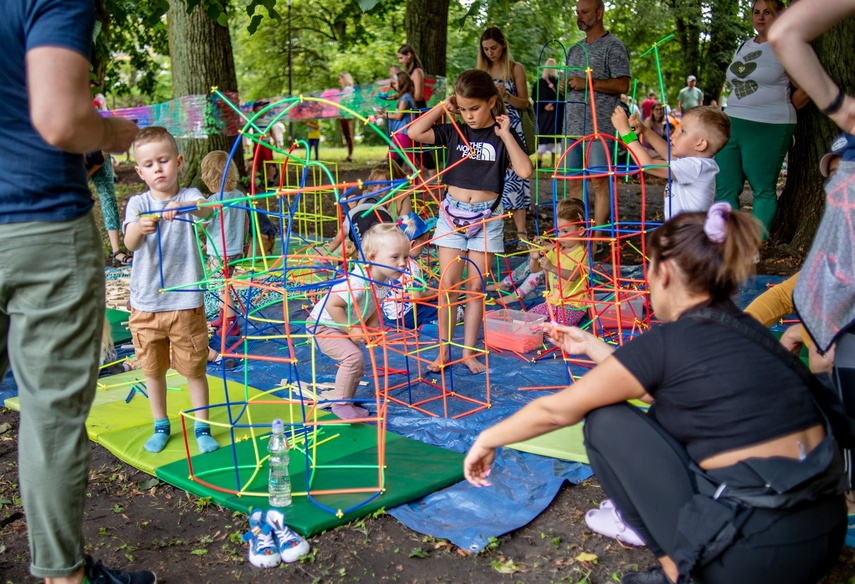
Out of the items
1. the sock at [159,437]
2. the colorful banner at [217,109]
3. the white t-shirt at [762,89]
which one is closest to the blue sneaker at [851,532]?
the sock at [159,437]

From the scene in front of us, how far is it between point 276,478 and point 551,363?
201 centimetres

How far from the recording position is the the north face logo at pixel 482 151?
4.19m

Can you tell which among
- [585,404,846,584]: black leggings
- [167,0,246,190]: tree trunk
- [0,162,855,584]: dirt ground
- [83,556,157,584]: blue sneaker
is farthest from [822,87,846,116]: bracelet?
[167,0,246,190]: tree trunk

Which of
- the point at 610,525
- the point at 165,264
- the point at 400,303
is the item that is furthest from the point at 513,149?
the point at 610,525

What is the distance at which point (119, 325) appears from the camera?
5.13 metres

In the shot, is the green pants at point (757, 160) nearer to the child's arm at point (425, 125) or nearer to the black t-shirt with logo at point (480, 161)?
the black t-shirt with logo at point (480, 161)

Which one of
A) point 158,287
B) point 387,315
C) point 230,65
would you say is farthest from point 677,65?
point 158,287

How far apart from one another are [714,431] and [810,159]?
5.52 m

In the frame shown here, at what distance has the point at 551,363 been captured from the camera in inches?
171

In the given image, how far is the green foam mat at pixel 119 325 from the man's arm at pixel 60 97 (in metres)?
3.27

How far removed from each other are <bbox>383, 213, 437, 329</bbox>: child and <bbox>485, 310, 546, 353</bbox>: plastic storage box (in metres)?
0.38

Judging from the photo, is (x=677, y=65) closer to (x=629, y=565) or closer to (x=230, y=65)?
(x=230, y=65)

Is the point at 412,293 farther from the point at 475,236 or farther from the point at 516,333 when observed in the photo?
the point at 516,333

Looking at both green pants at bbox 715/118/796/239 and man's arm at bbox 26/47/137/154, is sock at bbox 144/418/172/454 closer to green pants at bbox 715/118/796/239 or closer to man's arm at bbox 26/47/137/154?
man's arm at bbox 26/47/137/154
